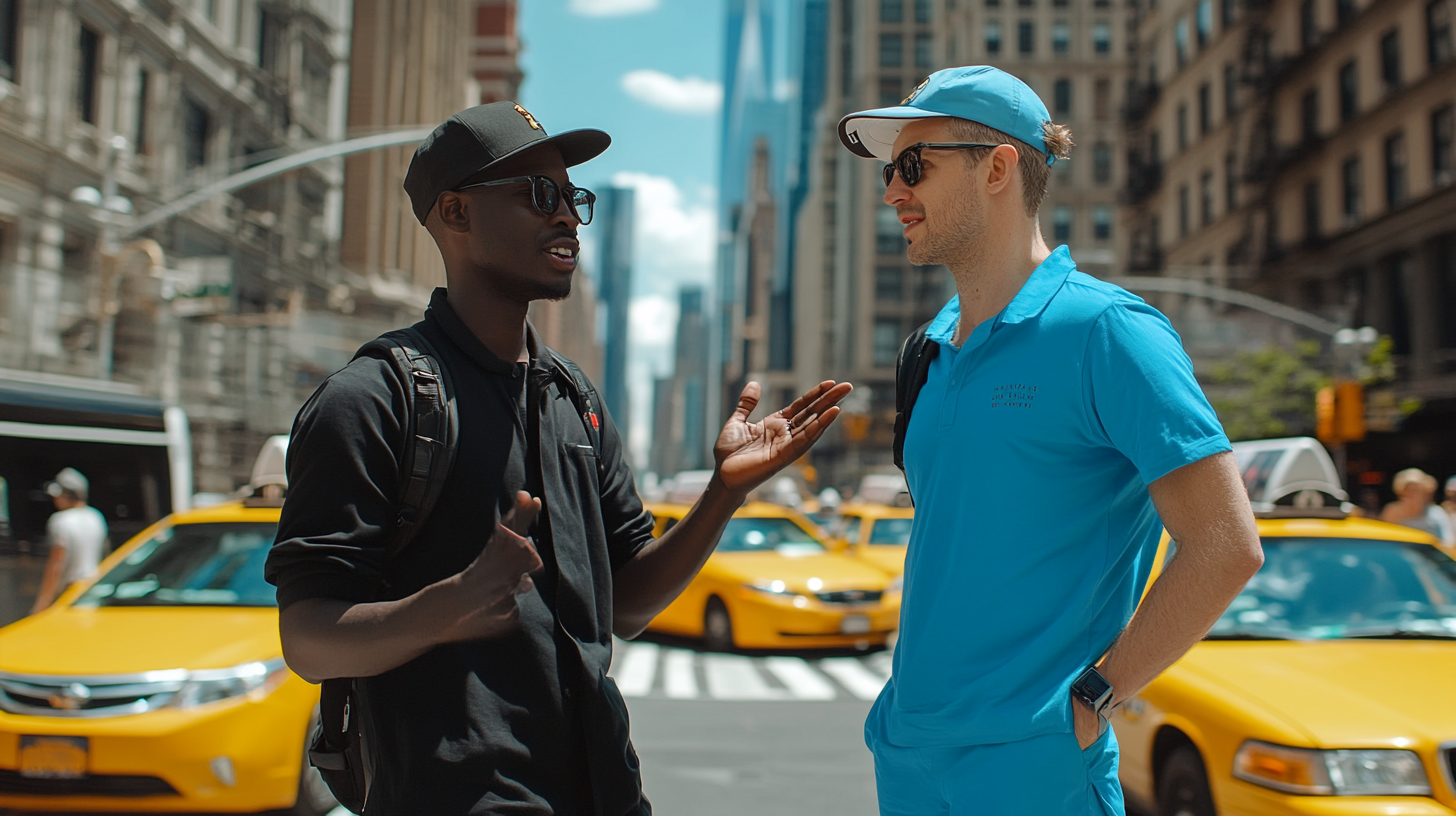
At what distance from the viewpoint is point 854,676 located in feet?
35.1

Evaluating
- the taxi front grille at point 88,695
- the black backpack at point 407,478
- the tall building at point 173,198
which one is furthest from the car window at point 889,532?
the black backpack at point 407,478

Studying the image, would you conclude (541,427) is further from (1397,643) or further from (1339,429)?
(1339,429)

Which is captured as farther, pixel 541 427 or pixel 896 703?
pixel 896 703

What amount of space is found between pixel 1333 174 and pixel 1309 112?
3.31 metres

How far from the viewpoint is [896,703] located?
2193 millimetres

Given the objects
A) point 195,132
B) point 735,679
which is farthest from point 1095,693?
point 195,132

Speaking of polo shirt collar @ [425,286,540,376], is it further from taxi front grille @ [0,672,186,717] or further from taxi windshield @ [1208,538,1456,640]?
taxi windshield @ [1208,538,1456,640]

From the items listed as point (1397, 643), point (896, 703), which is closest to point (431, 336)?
point (896, 703)

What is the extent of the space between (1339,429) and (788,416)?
1661cm

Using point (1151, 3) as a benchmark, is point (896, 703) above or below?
below

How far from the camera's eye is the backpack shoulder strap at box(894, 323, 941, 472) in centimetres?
249

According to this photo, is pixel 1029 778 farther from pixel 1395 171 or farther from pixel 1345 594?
pixel 1395 171

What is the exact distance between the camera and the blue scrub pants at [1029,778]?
6.53 ft

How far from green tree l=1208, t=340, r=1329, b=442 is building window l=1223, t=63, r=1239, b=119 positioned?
483 inches
